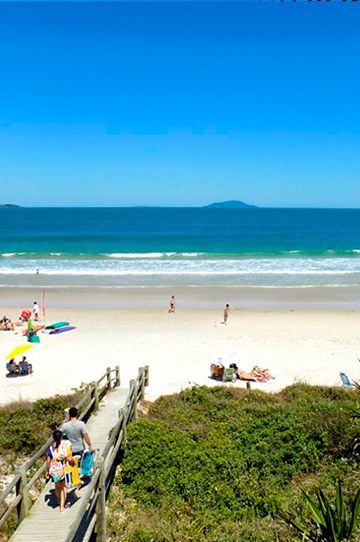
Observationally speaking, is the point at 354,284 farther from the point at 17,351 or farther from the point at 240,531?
the point at 240,531

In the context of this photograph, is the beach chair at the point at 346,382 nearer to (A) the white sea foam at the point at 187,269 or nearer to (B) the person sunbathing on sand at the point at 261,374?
(B) the person sunbathing on sand at the point at 261,374

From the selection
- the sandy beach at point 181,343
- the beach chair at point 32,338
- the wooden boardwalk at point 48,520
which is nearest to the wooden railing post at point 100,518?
the wooden boardwalk at point 48,520

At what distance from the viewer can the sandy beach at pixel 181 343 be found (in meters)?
16.2

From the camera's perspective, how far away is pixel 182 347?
20.0 m

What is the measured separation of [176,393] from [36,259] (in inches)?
1603

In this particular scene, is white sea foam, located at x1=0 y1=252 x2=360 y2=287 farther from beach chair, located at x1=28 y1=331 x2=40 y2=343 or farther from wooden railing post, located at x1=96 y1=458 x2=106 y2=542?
wooden railing post, located at x1=96 y1=458 x2=106 y2=542

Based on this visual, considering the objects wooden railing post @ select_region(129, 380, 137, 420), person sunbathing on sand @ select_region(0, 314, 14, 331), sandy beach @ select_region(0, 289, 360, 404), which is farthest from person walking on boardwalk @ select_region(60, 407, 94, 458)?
person sunbathing on sand @ select_region(0, 314, 14, 331)

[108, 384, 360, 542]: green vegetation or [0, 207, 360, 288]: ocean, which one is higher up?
[0, 207, 360, 288]: ocean

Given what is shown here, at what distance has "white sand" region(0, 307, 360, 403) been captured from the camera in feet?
52.9

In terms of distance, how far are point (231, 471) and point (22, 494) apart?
11.9 feet

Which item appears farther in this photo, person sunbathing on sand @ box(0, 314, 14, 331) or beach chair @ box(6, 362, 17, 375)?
person sunbathing on sand @ box(0, 314, 14, 331)

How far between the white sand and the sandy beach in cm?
4

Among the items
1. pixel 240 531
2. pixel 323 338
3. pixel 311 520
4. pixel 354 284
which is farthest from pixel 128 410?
pixel 354 284

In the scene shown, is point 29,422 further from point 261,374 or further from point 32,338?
point 32,338
